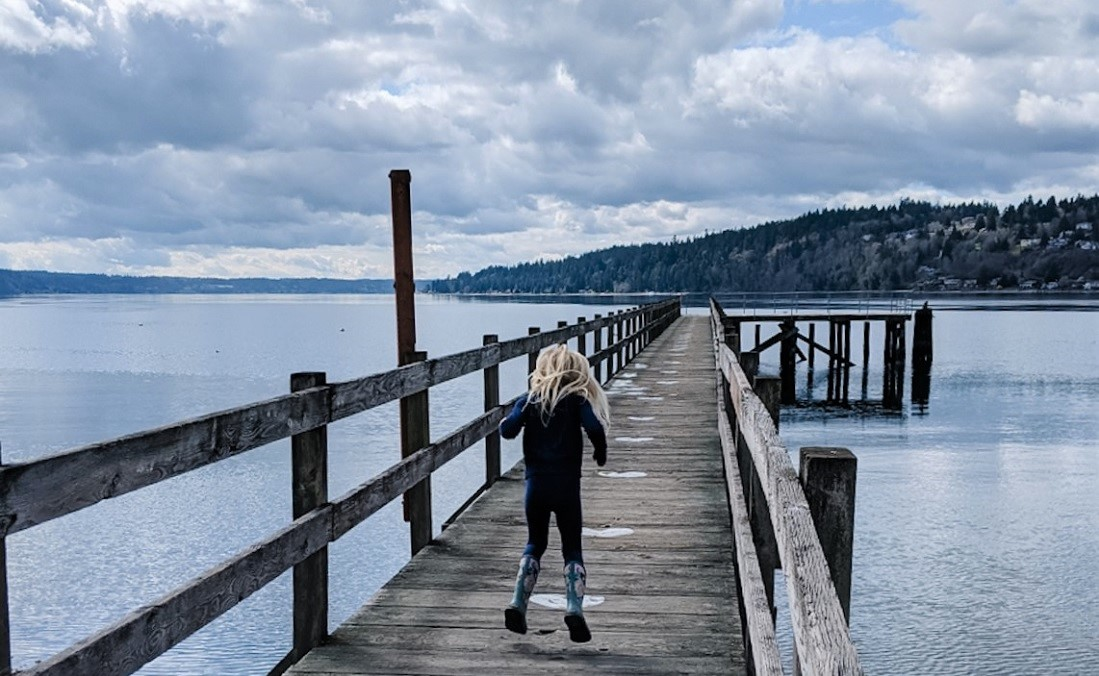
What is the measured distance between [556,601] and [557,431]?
3.84ft

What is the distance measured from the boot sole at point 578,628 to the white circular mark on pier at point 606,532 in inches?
82.7

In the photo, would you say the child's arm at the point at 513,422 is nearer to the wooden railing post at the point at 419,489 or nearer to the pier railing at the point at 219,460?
the pier railing at the point at 219,460

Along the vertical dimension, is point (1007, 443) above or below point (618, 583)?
below

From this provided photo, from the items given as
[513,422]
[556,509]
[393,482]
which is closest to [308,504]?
[393,482]

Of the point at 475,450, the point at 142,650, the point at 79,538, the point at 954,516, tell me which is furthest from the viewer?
the point at 475,450

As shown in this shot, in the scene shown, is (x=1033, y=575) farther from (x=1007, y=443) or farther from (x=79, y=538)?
(x=79, y=538)

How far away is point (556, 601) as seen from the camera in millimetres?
5348

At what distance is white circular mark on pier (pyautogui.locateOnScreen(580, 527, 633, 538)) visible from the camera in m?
6.72

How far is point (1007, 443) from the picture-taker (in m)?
30.7

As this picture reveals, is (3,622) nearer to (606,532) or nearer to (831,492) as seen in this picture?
(831,492)

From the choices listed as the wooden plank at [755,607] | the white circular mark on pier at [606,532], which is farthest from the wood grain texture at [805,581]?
the white circular mark on pier at [606,532]

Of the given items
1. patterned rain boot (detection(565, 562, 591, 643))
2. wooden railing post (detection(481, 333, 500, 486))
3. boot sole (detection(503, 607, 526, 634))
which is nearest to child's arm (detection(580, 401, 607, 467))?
patterned rain boot (detection(565, 562, 591, 643))

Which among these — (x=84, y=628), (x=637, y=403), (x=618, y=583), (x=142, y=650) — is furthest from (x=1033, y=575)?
(x=142, y=650)

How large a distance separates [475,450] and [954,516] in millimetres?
14105
